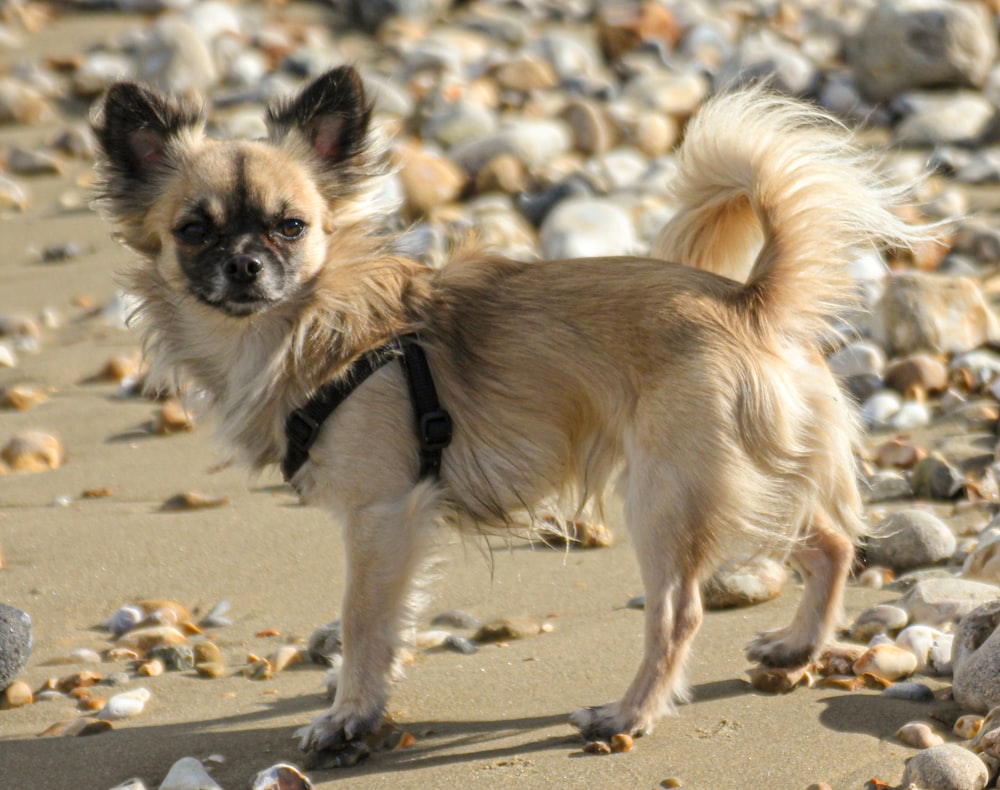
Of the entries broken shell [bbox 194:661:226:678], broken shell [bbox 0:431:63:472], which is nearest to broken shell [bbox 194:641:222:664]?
broken shell [bbox 194:661:226:678]

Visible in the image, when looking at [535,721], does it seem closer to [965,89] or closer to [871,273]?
[871,273]

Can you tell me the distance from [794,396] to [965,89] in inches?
275

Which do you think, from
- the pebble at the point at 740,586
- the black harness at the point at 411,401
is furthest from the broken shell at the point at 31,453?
the pebble at the point at 740,586

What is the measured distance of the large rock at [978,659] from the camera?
340 cm

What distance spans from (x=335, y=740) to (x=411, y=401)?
3.15 ft

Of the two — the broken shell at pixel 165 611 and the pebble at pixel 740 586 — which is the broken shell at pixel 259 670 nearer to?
the broken shell at pixel 165 611

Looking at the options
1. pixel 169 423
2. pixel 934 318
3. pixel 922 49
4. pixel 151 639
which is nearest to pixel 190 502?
pixel 169 423

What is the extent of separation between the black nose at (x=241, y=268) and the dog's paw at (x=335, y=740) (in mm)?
1236

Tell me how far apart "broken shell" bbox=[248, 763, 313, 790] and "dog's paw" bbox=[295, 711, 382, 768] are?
0.24 meters

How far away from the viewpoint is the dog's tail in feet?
12.2

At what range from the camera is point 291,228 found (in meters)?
3.92

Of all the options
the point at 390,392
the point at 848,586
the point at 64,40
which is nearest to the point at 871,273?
the point at 848,586

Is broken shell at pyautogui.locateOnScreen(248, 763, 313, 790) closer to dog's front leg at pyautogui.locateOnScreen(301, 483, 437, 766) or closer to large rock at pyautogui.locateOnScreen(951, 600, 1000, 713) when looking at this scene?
dog's front leg at pyautogui.locateOnScreen(301, 483, 437, 766)

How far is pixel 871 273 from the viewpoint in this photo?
23.4 ft
